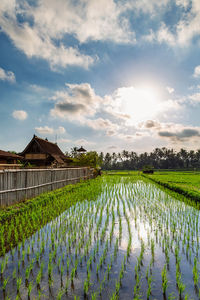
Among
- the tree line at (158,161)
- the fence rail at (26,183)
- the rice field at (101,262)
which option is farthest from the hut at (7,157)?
the tree line at (158,161)

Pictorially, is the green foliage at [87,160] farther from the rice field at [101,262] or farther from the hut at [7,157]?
the rice field at [101,262]

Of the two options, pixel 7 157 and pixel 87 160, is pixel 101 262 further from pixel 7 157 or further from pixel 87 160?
pixel 87 160

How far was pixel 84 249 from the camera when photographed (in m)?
3.46

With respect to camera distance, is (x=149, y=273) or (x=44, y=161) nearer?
(x=149, y=273)

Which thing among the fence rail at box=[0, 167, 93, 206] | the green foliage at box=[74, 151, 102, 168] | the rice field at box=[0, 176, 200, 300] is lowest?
the rice field at box=[0, 176, 200, 300]

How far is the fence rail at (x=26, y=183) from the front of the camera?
648 cm

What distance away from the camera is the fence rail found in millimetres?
6484

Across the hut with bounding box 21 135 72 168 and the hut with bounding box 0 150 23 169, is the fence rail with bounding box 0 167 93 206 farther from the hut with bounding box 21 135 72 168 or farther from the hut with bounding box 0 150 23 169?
the hut with bounding box 21 135 72 168

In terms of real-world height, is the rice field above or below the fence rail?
below

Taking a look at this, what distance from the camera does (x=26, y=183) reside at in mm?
7852

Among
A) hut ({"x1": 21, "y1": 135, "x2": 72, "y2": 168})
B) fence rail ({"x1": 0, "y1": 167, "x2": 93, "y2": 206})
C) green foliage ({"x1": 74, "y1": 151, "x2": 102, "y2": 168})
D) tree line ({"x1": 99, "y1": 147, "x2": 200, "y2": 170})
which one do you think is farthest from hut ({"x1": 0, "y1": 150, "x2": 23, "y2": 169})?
tree line ({"x1": 99, "y1": 147, "x2": 200, "y2": 170})

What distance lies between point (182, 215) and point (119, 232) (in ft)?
8.92

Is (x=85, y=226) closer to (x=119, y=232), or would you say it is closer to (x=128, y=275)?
(x=119, y=232)

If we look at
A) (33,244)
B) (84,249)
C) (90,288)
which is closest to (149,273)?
(90,288)
